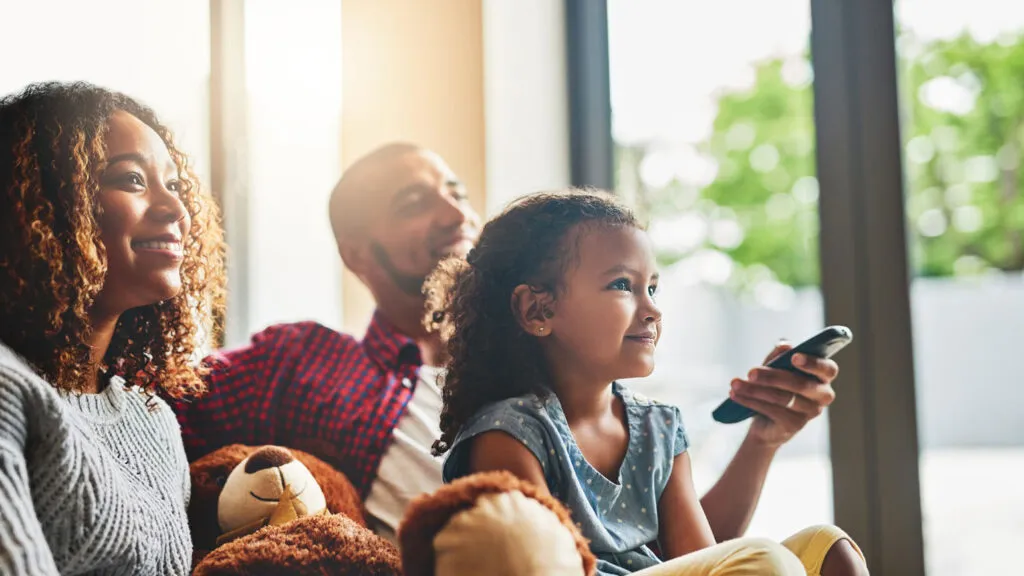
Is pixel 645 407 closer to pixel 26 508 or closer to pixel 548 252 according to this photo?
pixel 548 252

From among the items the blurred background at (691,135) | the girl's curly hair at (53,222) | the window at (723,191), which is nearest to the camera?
the girl's curly hair at (53,222)

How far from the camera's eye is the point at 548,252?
1050 millimetres

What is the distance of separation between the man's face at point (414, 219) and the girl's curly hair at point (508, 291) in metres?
0.32

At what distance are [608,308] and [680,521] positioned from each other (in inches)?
10.3

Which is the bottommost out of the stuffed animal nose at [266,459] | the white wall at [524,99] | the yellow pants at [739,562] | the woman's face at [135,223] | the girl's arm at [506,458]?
the yellow pants at [739,562]

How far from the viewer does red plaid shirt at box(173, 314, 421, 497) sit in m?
1.24

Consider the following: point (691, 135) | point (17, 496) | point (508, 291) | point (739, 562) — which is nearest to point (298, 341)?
point (508, 291)

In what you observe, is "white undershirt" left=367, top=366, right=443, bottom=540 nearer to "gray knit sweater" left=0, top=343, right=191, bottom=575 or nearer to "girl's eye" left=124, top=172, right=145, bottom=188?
"gray knit sweater" left=0, top=343, right=191, bottom=575

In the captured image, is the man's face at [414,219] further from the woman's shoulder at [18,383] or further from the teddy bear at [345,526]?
the woman's shoulder at [18,383]

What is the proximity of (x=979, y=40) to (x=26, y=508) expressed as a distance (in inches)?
63.7

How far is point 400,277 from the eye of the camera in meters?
1.43

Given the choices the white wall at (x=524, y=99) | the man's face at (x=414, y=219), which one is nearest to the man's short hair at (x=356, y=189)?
the man's face at (x=414, y=219)

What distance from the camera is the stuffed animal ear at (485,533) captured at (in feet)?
2.32

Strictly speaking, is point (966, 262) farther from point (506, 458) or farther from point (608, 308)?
point (506, 458)
